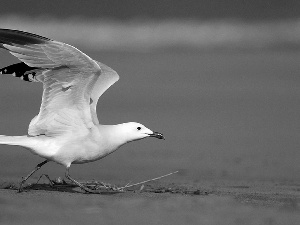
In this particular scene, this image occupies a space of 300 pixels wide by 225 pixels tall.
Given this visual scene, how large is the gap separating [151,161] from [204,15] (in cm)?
1456

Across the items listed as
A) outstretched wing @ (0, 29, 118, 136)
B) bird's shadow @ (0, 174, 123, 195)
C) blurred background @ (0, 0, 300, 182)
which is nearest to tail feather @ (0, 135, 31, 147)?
outstretched wing @ (0, 29, 118, 136)

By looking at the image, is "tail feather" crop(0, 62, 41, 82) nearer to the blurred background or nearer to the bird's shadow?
the bird's shadow

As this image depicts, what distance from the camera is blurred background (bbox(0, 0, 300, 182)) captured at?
10.9 meters

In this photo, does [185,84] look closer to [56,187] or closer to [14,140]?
[56,187]

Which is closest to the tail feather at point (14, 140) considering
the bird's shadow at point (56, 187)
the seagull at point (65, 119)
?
the seagull at point (65, 119)

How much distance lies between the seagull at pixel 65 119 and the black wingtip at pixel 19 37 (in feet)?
0.04

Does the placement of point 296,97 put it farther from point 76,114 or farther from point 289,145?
point 76,114

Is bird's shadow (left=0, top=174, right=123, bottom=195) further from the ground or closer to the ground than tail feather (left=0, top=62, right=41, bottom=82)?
closer to the ground

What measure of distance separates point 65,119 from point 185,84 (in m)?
9.23

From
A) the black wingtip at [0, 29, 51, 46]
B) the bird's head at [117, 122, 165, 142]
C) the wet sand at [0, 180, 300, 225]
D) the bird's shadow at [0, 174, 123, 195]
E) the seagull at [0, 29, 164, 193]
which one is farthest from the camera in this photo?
the bird's head at [117, 122, 165, 142]

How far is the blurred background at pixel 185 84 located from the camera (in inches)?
428

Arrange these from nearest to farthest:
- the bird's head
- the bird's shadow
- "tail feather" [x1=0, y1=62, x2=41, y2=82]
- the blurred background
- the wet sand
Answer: the wet sand → "tail feather" [x1=0, y1=62, x2=41, y2=82] → the bird's shadow → the bird's head → the blurred background

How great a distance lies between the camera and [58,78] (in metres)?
8.17

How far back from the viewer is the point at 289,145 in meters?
12.1
